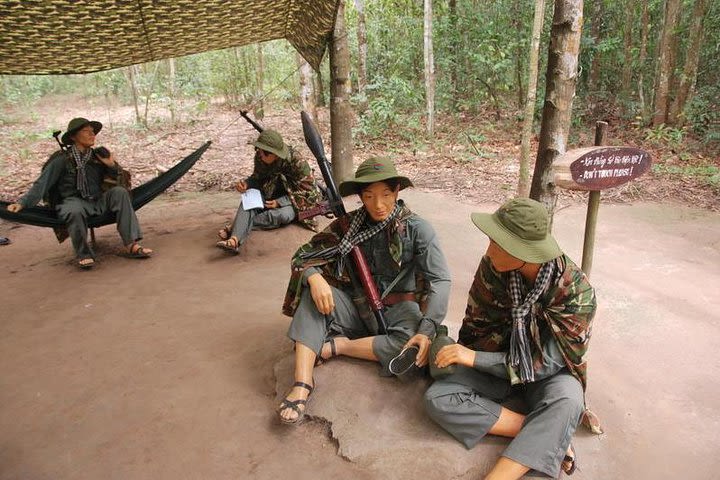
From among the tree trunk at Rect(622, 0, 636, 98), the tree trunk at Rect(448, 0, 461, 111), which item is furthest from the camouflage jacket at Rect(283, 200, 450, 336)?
the tree trunk at Rect(622, 0, 636, 98)

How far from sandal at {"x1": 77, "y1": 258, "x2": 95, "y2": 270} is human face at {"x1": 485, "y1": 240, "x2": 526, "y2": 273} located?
10.8ft

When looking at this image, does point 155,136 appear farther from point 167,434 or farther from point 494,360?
point 494,360

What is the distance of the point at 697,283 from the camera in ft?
10.9

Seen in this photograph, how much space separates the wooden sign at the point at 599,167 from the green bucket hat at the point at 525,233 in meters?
0.76

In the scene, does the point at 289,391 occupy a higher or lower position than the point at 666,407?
higher

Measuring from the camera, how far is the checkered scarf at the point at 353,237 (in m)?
2.21

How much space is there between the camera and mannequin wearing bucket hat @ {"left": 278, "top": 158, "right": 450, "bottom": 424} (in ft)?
6.76

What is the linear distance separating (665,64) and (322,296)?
24.0 ft

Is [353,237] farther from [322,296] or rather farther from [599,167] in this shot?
[599,167]

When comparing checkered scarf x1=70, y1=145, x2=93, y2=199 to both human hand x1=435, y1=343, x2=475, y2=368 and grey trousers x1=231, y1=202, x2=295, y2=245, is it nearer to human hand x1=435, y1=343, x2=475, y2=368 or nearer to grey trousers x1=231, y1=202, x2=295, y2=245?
grey trousers x1=231, y1=202, x2=295, y2=245

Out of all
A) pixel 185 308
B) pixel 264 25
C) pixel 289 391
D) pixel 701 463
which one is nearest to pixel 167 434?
pixel 289 391

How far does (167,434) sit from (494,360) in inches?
52.3

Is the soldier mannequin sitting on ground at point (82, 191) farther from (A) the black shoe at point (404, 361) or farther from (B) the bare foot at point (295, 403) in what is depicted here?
(A) the black shoe at point (404, 361)

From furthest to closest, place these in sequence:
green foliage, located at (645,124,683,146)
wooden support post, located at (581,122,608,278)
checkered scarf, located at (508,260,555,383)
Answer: green foliage, located at (645,124,683,146), wooden support post, located at (581,122,608,278), checkered scarf, located at (508,260,555,383)
